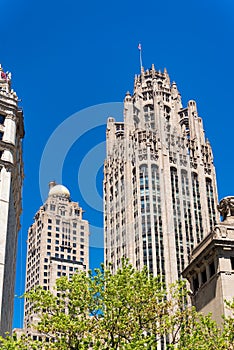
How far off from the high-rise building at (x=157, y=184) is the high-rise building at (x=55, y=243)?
33973 millimetres

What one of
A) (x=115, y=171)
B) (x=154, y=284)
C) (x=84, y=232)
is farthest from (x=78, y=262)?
(x=154, y=284)

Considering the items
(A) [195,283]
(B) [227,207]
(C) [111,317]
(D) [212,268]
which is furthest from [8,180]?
(C) [111,317]

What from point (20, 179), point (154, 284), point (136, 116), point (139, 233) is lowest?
point (154, 284)

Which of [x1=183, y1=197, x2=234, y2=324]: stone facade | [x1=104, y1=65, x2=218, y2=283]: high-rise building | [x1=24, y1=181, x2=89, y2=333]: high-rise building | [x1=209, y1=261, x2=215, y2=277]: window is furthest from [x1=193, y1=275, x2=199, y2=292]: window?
[x1=24, y1=181, x2=89, y2=333]: high-rise building

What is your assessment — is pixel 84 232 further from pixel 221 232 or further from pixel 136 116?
pixel 221 232

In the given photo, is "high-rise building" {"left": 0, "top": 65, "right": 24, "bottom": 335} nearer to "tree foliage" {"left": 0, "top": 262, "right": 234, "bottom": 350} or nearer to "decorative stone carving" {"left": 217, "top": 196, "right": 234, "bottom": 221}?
"tree foliage" {"left": 0, "top": 262, "right": 234, "bottom": 350}

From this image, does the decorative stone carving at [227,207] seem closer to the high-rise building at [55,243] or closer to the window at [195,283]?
the window at [195,283]

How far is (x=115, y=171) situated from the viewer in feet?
486

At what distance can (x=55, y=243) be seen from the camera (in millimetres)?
179375

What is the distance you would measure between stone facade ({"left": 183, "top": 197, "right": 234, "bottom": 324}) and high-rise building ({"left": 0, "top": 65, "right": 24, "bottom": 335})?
67.1ft

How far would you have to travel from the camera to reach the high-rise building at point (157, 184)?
422 feet

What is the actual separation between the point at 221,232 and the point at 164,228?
3110 inches

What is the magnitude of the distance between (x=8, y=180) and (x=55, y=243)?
119744mm

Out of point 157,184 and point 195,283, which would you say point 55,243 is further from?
point 195,283
